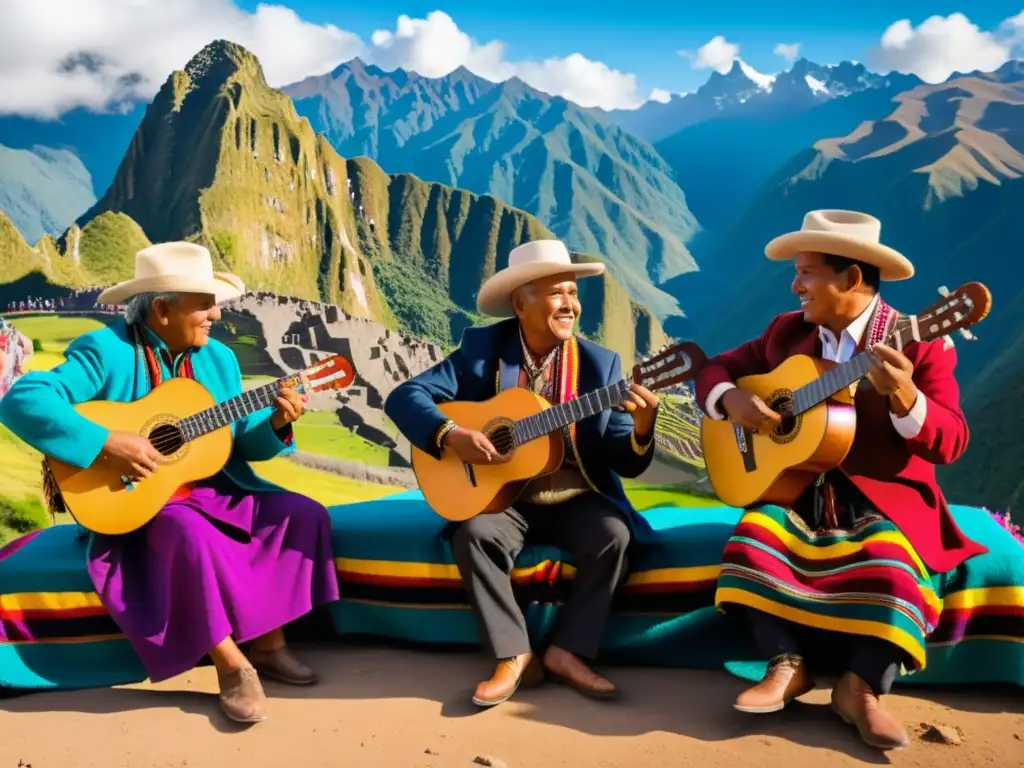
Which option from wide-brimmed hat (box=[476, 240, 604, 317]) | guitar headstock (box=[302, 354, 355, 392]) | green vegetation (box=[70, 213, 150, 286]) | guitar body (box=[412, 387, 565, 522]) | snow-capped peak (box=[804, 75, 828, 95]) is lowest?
guitar body (box=[412, 387, 565, 522])

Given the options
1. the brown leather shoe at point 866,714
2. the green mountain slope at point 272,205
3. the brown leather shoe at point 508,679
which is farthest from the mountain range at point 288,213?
the brown leather shoe at point 866,714

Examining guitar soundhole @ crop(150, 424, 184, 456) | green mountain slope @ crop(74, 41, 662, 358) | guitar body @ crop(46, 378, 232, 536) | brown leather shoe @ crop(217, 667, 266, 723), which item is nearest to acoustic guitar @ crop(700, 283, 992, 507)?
brown leather shoe @ crop(217, 667, 266, 723)

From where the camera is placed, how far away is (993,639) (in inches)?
126

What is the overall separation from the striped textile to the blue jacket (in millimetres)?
601

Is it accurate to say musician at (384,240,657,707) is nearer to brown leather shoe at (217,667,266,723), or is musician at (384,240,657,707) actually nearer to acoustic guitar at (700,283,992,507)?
acoustic guitar at (700,283,992,507)

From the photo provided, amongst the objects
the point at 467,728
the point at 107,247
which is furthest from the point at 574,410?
the point at 107,247

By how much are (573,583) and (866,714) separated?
1140mm

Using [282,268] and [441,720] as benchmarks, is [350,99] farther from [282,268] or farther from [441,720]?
[441,720]

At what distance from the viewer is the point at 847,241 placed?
10.3ft

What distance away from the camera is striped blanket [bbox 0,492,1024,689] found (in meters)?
3.22

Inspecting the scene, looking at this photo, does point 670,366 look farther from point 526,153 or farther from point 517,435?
point 526,153

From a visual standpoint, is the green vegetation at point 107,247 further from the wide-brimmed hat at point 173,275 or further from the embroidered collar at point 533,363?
the embroidered collar at point 533,363

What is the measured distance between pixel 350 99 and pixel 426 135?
31.8 ft

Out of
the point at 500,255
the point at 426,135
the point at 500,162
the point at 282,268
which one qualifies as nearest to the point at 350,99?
the point at 426,135
